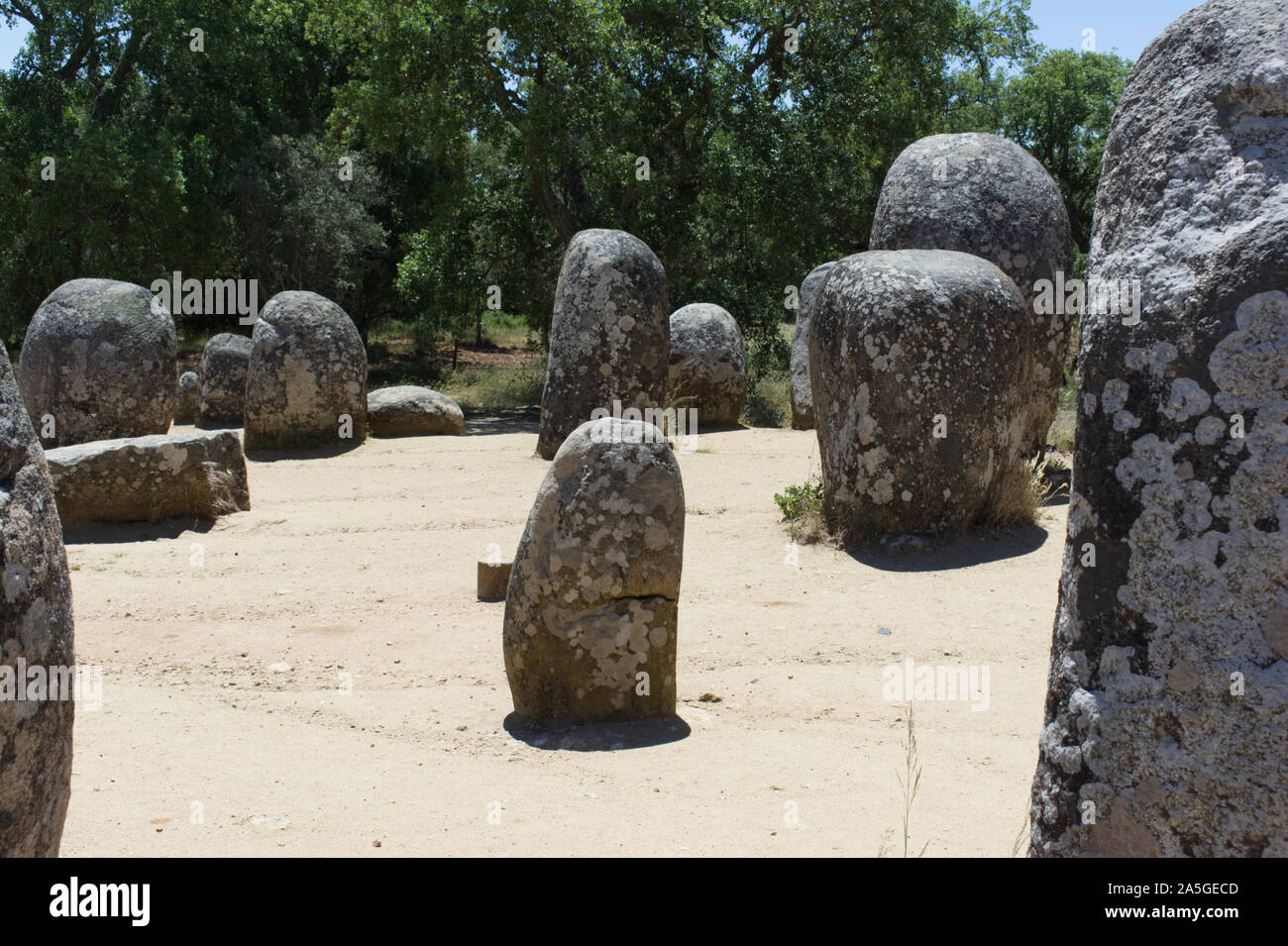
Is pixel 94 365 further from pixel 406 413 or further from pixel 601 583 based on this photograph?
pixel 601 583

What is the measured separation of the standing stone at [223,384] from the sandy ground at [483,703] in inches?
227

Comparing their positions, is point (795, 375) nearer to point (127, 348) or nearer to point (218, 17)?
A: point (127, 348)

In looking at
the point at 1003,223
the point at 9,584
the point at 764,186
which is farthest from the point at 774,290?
the point at 9,584

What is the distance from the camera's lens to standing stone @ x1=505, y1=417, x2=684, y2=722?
4320 mm

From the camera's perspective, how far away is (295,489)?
977cm

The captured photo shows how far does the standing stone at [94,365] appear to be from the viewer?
10203 millimetres

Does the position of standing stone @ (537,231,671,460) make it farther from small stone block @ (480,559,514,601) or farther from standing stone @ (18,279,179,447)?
small stone block @ (480,559,514,601)

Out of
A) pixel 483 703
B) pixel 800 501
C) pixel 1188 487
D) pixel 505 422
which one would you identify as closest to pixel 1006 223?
pixel 800 501

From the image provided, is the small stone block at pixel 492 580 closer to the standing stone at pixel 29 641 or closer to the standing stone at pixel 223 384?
the standing stone at pixel 29 641

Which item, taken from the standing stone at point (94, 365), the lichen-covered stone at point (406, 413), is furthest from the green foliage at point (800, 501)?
the lichen-covered stone at point (406, 413)

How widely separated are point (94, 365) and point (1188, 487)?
1022 centimetres

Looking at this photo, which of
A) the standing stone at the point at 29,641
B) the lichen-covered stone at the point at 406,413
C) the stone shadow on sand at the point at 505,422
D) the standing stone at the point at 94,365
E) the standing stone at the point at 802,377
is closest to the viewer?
the standing stone at the point at 29,641

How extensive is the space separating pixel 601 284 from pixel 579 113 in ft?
16.4

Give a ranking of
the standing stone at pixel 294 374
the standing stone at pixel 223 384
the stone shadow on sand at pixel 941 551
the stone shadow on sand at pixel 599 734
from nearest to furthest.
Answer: the stone shadow on sand at pixel 599 734, the stone shadow on sand at pixel 941 551, the standing stone at pixel 294 374, the standing stone at pixel 223 384
